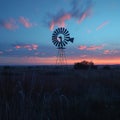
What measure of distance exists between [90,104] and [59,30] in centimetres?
2051

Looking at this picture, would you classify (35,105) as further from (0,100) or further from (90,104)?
(90,104)

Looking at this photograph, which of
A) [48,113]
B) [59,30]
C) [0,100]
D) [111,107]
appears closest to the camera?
[0,100]

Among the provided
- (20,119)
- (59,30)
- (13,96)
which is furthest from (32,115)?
(59,30)

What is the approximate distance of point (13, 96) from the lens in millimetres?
6750

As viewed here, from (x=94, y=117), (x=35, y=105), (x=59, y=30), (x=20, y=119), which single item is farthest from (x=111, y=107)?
(x=59, y=30)

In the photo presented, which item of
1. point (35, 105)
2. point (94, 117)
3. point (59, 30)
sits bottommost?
point (94, 117)

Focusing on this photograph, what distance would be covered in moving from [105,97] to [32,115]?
495 centimetres

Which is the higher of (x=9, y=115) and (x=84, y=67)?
(x=84, y=67)

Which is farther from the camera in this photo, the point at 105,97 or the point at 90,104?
the point at 105,97

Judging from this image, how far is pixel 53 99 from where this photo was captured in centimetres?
817

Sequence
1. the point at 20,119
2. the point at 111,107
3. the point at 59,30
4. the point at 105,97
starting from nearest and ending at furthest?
the point at 20,119 → the point at 111,107 → the point at 105,97 → the point at 59,30

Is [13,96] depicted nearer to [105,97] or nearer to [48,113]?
[48,113]

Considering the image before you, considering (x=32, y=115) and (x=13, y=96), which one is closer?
A: (x=32, y=115)

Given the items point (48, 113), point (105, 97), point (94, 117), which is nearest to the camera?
point (48, 113)
